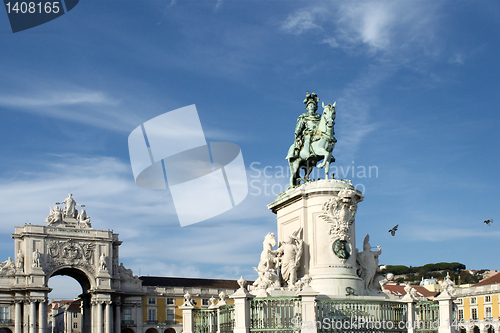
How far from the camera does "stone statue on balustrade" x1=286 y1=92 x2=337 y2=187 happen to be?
22.4 m

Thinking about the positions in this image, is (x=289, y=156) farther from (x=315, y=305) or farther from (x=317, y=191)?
(x=315, y=305)

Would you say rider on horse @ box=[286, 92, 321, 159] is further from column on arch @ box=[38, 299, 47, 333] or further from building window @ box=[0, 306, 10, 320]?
building window @ box=[0, 306, 10, 320]

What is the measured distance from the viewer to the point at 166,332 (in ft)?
255

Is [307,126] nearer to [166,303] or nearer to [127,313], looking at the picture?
[127,313]

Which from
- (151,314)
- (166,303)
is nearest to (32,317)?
(151,314)

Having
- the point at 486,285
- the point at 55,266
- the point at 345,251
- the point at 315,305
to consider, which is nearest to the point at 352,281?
the point at 345,251

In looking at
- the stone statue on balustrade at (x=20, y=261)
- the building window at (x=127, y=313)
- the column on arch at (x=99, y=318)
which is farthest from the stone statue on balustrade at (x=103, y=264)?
the stone statue on balustrade at (x=20, y=261)

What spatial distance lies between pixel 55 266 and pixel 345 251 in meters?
58.5

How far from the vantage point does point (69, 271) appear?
246 ft

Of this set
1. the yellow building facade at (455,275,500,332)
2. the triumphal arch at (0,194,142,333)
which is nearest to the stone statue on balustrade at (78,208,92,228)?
the triumphal arch at (0,194,142,333)

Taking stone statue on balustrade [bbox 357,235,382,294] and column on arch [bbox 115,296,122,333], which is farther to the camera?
column on arch [bbox 115,296,122,333]

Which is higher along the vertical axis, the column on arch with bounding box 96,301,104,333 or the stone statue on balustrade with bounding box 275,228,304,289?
the stone statue on balustrade with bounding box 275,228,304,289

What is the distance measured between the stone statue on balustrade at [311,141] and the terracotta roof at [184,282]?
5860 centimetres

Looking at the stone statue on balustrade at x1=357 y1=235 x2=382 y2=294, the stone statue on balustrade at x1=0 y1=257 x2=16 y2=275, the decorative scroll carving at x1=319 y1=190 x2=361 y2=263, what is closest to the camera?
the decorative scroll carving at x1=319 y1=190 x2=361 y2=263
